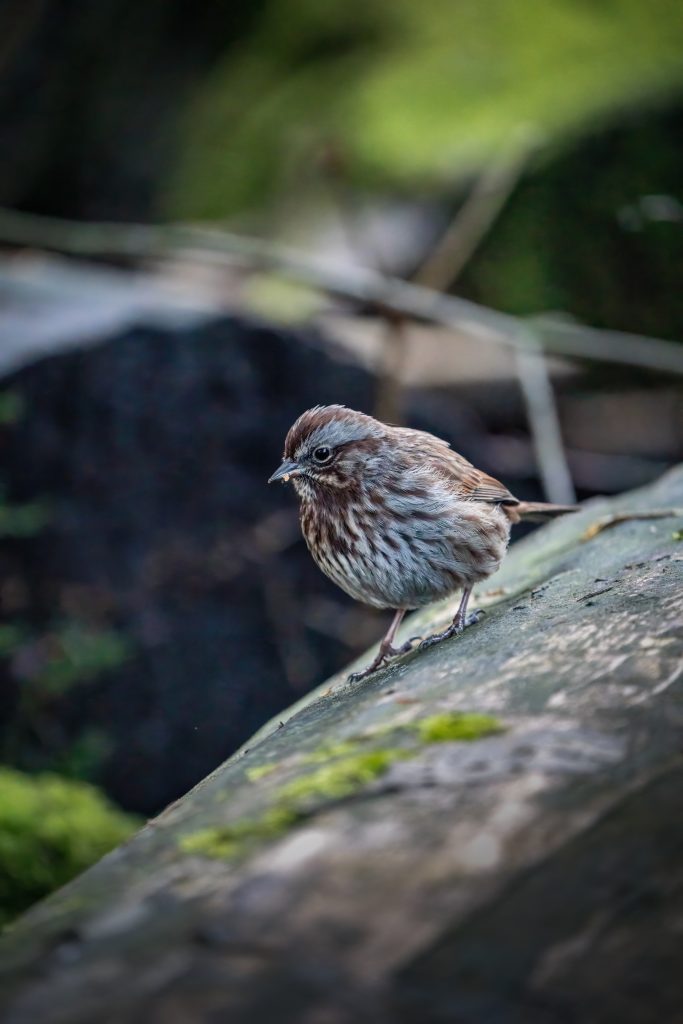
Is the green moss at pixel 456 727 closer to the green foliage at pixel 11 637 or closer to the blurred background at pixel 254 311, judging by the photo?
the blurred background at pixel 254 311

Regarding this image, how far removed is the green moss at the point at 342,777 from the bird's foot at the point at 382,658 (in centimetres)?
140

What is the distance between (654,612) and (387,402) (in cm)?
431

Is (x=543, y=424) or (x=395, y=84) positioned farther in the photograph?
(x=395, y=84)

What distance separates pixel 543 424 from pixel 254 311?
211cm

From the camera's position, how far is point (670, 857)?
197cm

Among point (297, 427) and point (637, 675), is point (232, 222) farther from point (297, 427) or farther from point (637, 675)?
point (637, 675)

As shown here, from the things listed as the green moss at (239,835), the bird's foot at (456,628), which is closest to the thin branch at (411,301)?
the bird's foot at (456,628)

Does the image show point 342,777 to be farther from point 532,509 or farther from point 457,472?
point 532,509

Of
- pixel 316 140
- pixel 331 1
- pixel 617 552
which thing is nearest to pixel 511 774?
pixel 617 552

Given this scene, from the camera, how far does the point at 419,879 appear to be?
196 cm

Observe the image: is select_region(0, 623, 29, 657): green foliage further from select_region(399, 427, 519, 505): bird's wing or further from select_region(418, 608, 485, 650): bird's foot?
select_region(418, 608, 485, 650): bird's foot

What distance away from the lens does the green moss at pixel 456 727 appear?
96.3 inches

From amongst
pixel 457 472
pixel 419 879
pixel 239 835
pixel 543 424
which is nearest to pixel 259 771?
pixel 239 835


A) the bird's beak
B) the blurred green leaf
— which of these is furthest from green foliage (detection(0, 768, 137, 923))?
the bird's beak
